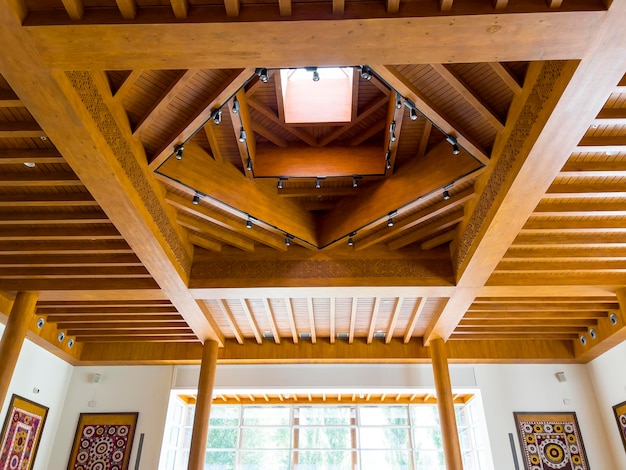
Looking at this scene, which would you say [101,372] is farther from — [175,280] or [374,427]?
[374,427]

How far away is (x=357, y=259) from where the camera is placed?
6.83m

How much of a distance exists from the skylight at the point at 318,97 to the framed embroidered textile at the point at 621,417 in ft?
22.6

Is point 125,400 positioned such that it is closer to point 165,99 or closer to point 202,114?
point 202,114

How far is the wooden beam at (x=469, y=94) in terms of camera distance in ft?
13.1

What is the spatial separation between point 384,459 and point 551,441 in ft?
11.5

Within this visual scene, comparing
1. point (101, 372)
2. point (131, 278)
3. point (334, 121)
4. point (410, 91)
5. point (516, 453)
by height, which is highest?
point (334, 121)

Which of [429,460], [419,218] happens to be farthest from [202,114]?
[429,460]

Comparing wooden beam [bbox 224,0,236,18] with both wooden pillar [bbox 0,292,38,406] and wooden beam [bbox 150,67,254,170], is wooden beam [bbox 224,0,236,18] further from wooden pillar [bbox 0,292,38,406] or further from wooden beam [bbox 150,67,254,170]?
wooden pillar [bbox 0,292,38,406]

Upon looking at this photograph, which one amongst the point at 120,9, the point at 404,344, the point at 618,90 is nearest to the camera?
the point at 120,9

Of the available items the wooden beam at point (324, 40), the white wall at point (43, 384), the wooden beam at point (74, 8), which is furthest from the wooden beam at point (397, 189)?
the white wall at point (43, 384)

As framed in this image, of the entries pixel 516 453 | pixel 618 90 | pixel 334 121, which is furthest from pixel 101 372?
pixel 618 90

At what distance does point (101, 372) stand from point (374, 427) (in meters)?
5.94

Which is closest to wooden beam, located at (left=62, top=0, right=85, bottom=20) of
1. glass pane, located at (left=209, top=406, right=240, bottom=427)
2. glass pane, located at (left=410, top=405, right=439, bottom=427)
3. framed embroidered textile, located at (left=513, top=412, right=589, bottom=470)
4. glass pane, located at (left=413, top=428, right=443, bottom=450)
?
framed embroidered textile, located at (left=513, top=412, right=589, bottom=470)

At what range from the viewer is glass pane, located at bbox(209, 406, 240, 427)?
10594mm
